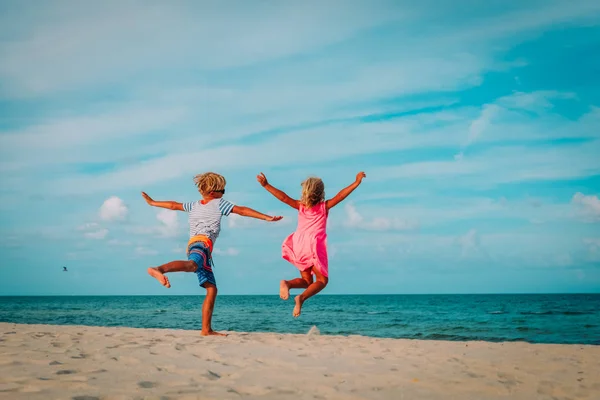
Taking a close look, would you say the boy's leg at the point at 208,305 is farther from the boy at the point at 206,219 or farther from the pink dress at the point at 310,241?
the pink dress at the point at 310,241

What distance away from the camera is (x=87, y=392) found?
12.9ft

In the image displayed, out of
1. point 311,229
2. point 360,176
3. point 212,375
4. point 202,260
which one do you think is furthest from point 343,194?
point 212,375

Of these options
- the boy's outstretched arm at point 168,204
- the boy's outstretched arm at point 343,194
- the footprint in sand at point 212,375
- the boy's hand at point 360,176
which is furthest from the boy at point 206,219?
the footprint in sand at point 212,375

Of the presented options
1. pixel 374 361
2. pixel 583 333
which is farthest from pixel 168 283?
pixel 583 333

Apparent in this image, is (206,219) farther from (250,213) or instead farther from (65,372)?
(65,372)

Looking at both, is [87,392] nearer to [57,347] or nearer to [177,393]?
[177,393]

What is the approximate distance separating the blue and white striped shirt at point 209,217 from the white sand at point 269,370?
1613 millimetres

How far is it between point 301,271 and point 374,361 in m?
2.02

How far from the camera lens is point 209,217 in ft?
26.1

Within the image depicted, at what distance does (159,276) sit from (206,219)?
1.61m

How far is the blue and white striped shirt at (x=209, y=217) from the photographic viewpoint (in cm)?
793

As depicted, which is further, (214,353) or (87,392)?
(214,353)

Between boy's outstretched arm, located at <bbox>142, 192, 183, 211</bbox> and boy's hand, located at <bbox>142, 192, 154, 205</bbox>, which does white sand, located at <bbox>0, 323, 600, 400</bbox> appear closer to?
boy's outstretched arm, located at <bbox>142, 192, 183, 211</bbox>

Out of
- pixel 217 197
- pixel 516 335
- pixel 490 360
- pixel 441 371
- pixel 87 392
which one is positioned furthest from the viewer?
pixel 516 335
